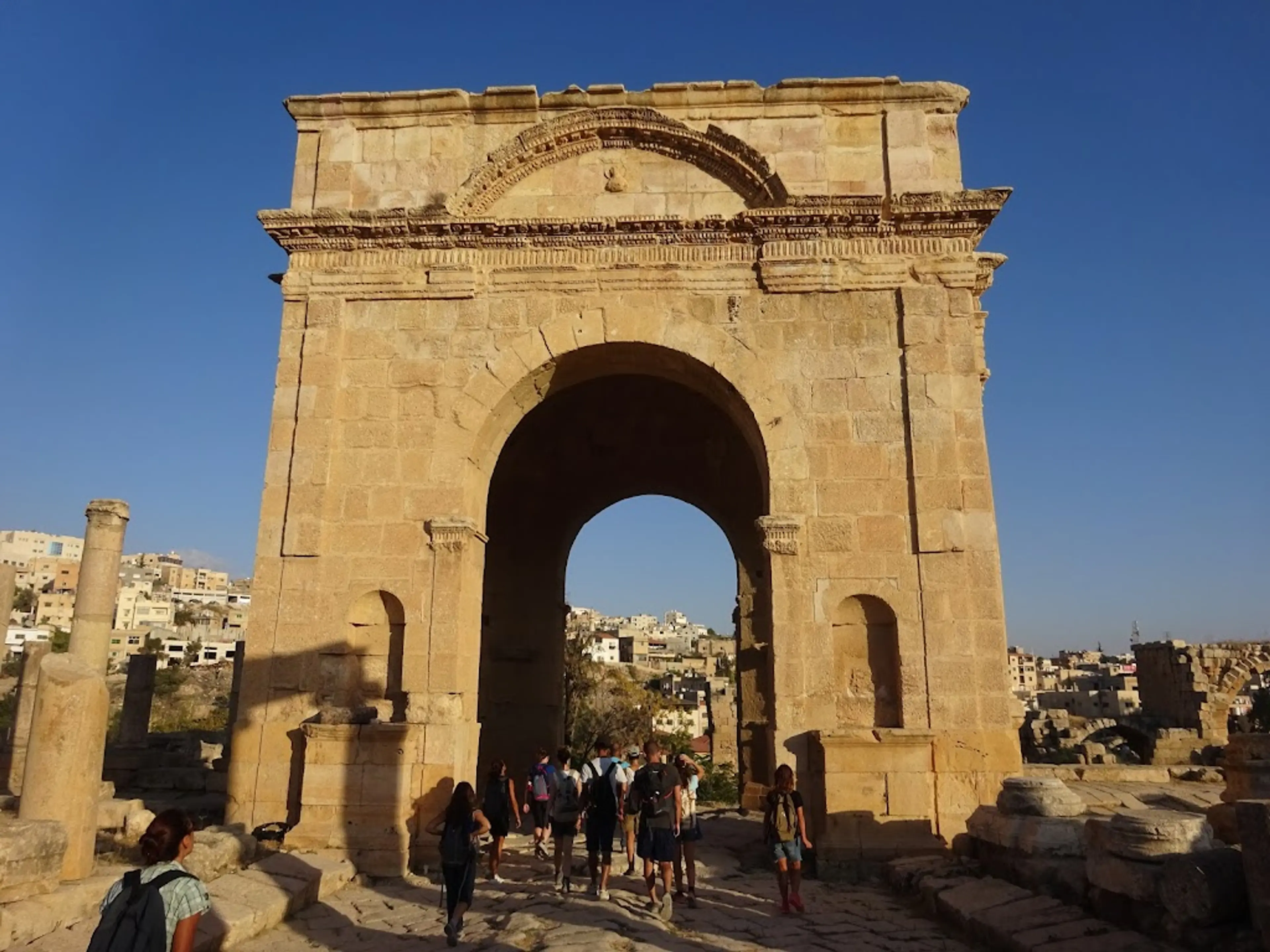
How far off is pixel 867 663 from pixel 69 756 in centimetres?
666

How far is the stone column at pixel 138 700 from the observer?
14789 millimetres

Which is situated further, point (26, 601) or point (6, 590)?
point (26, 601)

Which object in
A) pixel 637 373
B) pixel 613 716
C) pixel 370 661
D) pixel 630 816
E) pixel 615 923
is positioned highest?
pixel 637 373

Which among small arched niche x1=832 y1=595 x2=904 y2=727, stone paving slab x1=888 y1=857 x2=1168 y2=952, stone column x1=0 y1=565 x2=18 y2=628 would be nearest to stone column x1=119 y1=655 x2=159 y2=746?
stone column x1=0 y1=565 x2=18 y2=628

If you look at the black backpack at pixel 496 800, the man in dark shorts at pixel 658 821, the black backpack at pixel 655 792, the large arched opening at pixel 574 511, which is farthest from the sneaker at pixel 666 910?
the large arched opening at pixel 574 511

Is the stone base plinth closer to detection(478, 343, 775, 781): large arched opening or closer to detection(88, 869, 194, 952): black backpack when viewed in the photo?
detection(478, 343, 775, 781): large arched opening

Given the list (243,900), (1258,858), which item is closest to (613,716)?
(243,900)

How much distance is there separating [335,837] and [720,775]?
11707 mm

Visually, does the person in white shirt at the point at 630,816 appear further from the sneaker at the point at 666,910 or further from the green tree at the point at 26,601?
the green tree at the point at 26,601

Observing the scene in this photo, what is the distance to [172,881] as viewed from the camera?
332 centimetres

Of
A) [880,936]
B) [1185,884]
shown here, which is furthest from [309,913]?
[1185,884]

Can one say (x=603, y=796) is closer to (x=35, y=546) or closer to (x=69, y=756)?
(x=69, y=756)

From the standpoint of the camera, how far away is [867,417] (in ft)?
29.7

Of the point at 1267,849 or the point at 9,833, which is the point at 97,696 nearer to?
the point at 9,833
